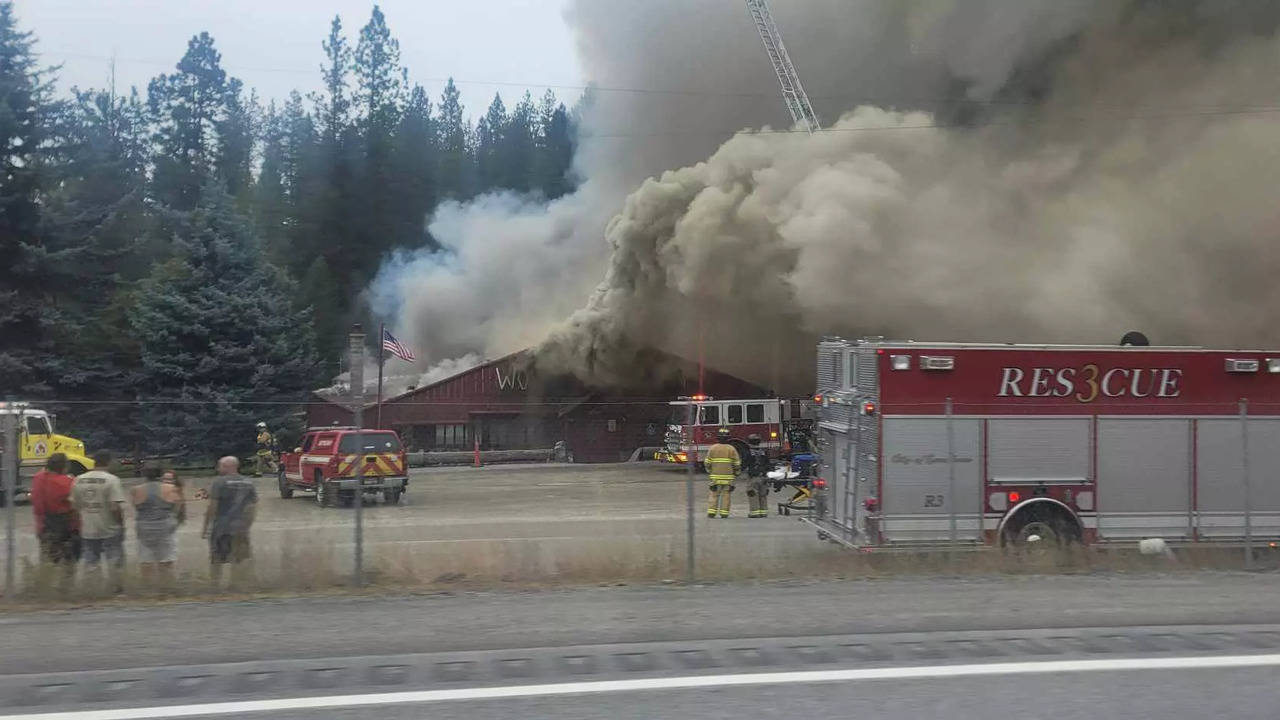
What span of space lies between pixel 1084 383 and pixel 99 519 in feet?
35.1

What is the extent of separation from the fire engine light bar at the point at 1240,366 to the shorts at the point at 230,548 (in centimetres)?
1127

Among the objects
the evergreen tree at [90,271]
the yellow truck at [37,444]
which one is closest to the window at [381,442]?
the yellow truck at [37,444]

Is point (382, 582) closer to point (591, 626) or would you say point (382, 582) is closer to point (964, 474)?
point (591, 626)

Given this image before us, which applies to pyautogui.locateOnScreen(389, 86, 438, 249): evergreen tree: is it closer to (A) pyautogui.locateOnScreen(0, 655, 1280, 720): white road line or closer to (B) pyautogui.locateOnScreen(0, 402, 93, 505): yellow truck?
(B) pyautogui.locateOnScreen(0, 402, 93, 505): yellow truck

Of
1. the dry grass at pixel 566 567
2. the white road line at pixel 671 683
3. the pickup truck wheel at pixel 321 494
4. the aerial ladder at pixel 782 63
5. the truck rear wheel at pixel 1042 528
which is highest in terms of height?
the aerial ladder at pixel 782 63

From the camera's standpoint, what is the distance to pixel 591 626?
8562 millimetres

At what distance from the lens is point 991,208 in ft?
98.8

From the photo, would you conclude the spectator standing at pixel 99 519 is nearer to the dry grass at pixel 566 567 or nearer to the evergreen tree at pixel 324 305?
the dry grass at pixel 566 567

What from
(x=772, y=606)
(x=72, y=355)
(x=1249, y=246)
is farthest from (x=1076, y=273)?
(x=72, y=355)

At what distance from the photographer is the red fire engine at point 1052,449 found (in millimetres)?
12289

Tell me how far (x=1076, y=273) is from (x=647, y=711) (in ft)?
80.2

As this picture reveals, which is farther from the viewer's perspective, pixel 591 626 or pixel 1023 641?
pixel 591 626

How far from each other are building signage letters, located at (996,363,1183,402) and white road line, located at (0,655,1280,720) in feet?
18.1

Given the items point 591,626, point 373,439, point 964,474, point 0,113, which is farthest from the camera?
point 0,113
